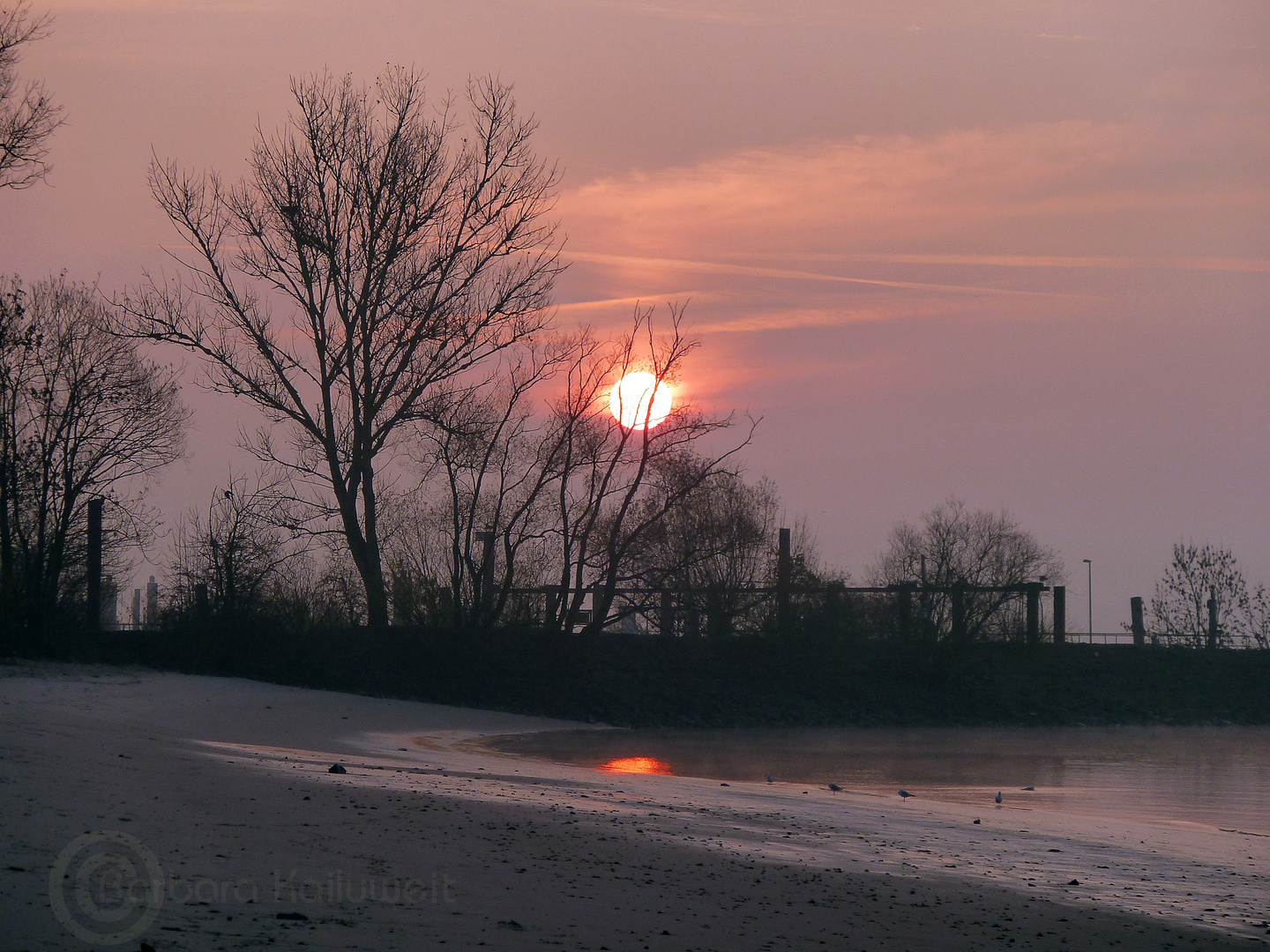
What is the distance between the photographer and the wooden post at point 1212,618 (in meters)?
39.2

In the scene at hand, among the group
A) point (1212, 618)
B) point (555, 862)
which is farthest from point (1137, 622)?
point (555, 862)

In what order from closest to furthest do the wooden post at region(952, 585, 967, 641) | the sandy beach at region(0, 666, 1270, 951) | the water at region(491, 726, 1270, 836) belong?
the sandy beach at region(0, 666, 1270, 951) → the water at region(491, 726, 1270, 836) → the wooden post at region(952, 585, 967, 641)

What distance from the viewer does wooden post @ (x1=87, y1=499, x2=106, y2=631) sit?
23.2m

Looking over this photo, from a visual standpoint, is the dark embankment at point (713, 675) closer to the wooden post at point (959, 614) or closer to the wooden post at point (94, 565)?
the wooden post at point (959, 614)

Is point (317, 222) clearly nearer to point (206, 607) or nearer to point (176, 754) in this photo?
point (206, 607)

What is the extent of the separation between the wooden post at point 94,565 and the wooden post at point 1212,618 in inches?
1342

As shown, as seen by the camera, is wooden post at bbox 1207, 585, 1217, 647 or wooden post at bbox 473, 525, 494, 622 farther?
wooden post at bbox 1207, 585, 1217, 647

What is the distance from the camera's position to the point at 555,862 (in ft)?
22.9

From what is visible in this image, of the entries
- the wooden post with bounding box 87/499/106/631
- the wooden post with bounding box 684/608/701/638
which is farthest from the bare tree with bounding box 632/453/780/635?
the wooden post with bounding box 87/499/106/631

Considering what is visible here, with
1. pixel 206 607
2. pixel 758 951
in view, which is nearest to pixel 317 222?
pixel 206 607

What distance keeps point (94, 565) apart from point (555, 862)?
19996 millimetres

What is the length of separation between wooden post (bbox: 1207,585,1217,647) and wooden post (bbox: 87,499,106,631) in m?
34.1

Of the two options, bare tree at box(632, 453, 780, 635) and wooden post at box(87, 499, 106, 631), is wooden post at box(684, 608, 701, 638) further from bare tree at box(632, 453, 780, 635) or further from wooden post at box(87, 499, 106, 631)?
wooden post at box(87, 499, 106, 631)

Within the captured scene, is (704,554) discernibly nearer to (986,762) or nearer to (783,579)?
(783,579)
